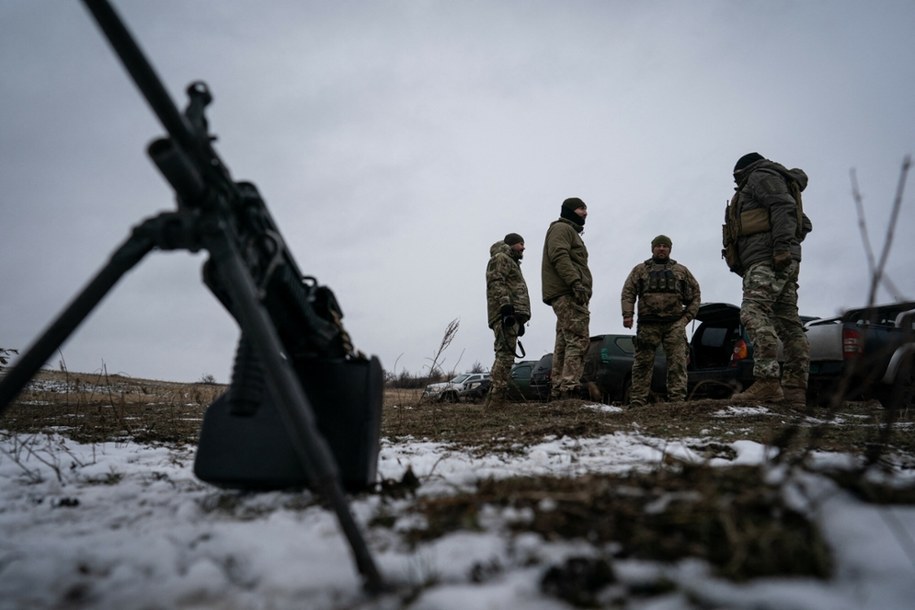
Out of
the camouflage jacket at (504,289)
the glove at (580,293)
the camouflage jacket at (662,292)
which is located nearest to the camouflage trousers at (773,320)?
the camouflage jacket at (662,292)

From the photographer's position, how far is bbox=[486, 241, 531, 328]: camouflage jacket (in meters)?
6.10

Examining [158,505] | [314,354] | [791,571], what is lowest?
[158,505]

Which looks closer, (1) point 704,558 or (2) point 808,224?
(1) point 704,558

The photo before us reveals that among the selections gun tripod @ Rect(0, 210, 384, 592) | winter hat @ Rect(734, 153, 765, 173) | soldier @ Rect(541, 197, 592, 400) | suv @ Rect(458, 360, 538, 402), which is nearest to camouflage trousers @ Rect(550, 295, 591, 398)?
soldier @ Rect(541, 197, 592, 400)

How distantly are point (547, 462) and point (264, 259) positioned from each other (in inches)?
56.6

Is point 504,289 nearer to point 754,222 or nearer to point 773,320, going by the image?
point 754,222

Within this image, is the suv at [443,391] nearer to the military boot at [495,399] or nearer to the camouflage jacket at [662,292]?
the military boot at [495,399]

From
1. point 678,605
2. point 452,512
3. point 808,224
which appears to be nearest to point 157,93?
point 452,512

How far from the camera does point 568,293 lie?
572 centimetres

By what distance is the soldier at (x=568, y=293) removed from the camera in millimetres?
5613

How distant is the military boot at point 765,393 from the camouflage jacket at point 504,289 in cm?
260

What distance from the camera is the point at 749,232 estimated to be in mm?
4480

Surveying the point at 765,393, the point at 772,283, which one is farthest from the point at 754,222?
the point at 765,393

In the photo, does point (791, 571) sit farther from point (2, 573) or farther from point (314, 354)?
point (2, 573)
